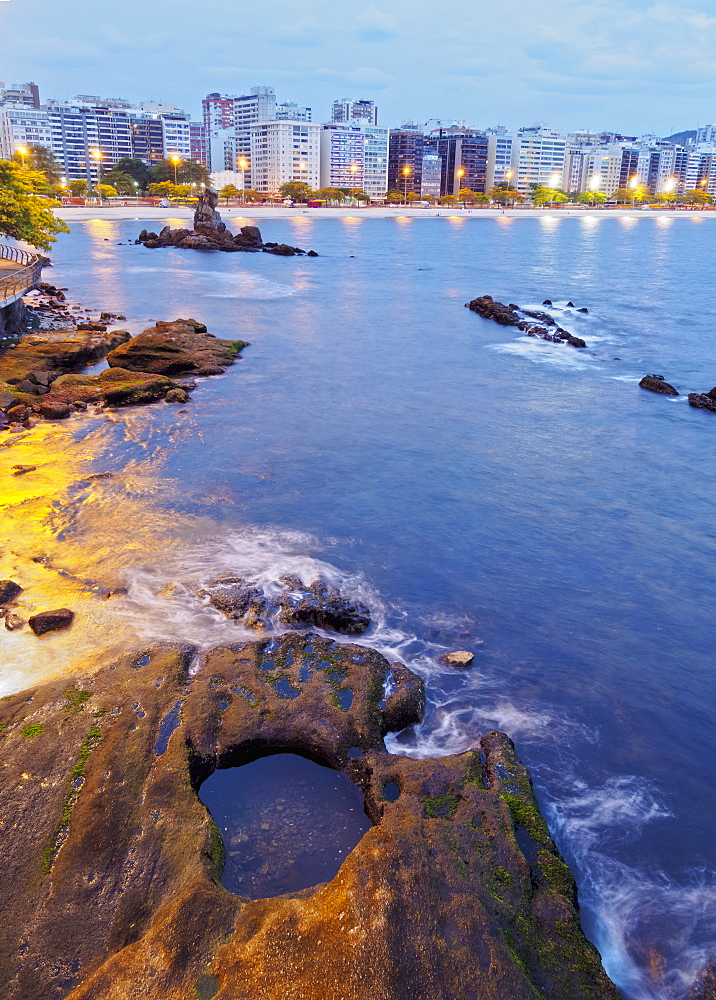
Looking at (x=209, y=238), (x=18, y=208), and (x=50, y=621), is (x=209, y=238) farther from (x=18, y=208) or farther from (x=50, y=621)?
(x=50, y=621)

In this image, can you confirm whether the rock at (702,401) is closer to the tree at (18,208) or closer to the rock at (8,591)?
the rock at (8,591)

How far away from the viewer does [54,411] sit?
19.2 meters

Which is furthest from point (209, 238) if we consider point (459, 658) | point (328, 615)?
point (459, 658)

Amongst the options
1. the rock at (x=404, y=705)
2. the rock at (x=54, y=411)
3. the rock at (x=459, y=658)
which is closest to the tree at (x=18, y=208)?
the rock at (x=54, y=411)

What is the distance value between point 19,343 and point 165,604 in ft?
66.0

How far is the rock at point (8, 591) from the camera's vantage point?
10188mm

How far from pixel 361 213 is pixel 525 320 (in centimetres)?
13566

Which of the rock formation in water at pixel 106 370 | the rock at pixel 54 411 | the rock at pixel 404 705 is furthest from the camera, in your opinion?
the rock formation in water at pixel 106 370

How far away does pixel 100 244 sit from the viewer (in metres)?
81.6

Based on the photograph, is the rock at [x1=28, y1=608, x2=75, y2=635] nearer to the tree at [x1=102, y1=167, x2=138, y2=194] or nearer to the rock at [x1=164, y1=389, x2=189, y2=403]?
the rock at [x1=164, y1=389, x2=189, y2=403]

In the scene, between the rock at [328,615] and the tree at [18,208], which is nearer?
the rock at [328,615]

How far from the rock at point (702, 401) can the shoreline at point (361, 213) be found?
112 metres

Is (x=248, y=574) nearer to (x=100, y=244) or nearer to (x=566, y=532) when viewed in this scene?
(x=566, y=532)

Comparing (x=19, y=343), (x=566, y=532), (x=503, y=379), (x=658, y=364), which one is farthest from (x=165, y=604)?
(x=658, y=364)
